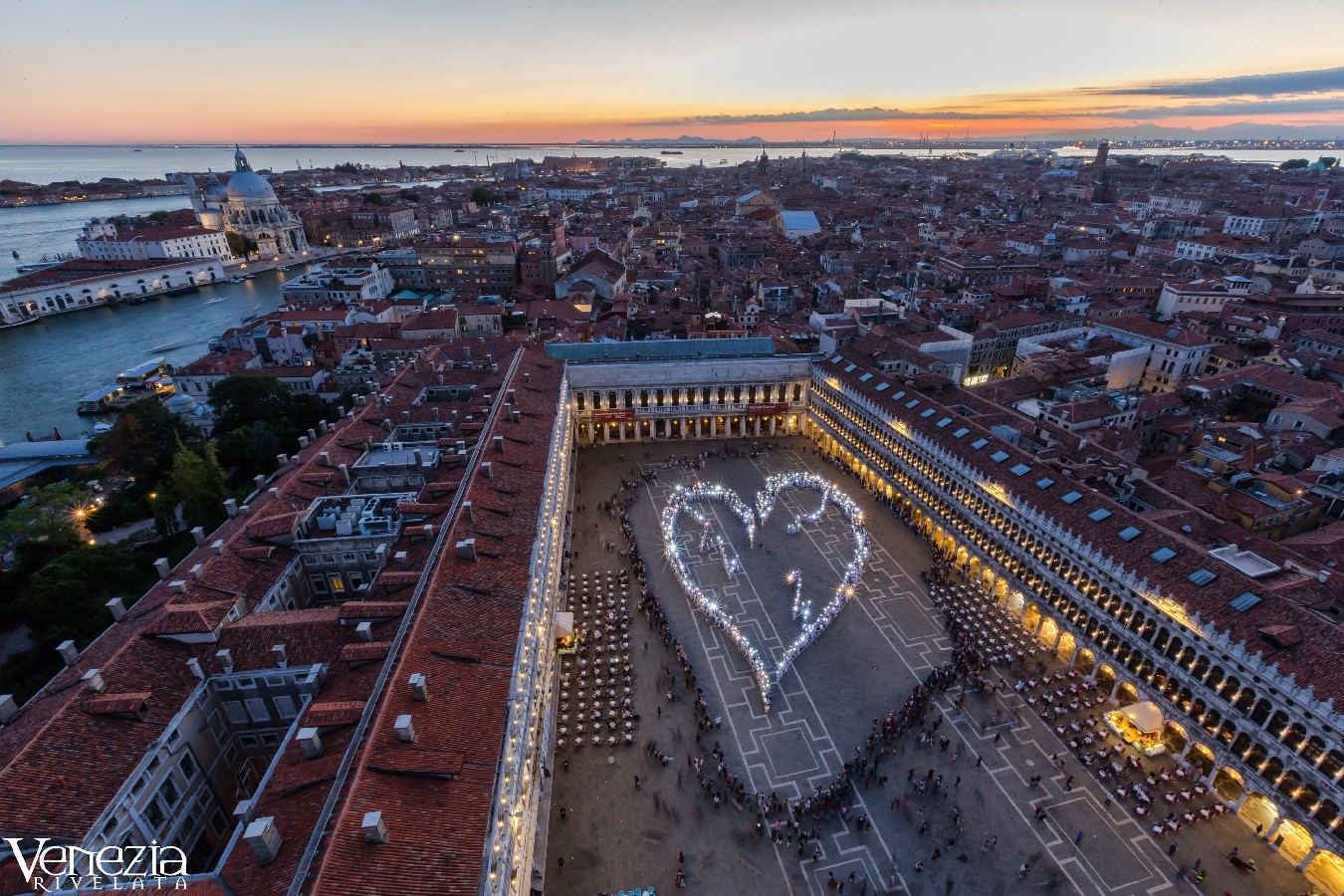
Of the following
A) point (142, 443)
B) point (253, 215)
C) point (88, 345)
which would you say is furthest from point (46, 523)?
point (253, 215)

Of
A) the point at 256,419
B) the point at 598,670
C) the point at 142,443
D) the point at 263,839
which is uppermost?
the point at 263,839

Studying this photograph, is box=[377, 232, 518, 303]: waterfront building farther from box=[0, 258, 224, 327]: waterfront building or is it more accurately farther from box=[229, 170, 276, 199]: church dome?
box=[229, 170, 276, 199]: church dome

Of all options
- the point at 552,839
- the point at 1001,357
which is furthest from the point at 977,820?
the point at 1001,357

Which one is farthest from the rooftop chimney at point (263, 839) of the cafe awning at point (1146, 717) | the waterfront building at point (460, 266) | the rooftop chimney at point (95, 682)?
the waterfront building at point (460, 266)

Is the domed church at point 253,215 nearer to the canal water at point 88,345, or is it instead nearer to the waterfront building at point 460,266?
the canal water at point 88,345

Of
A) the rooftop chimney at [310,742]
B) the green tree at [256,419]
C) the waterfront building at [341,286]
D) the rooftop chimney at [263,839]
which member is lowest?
the green tree at [256,419]

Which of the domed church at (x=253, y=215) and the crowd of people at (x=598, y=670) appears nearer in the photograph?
the crowd of people at (x=598, y=670)

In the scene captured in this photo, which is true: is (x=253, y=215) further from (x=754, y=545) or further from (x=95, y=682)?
(x=95, y=682)

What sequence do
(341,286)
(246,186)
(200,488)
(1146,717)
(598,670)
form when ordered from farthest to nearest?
(246,186)
(341,286)
(200,488)
(598,670)
(1146,717)

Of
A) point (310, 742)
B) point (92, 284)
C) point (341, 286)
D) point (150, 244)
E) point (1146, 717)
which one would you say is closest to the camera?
point (310, 742)
